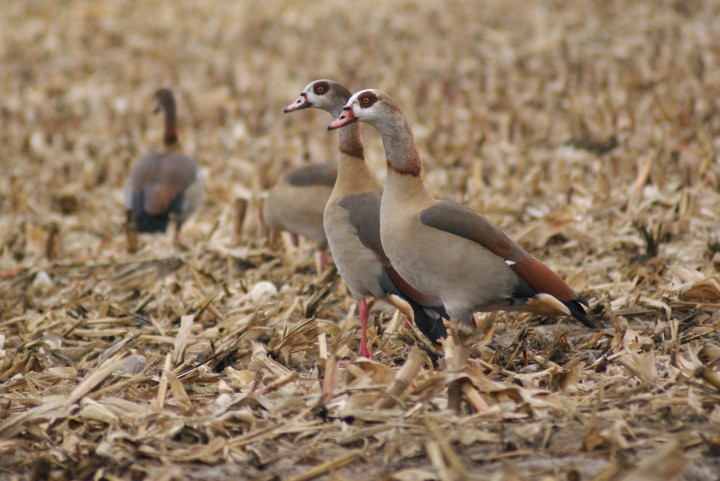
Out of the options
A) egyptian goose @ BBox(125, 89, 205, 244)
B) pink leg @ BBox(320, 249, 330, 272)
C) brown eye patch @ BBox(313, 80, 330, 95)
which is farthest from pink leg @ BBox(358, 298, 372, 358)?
egyptian goose @ BBox(125, 89, 205, 244)

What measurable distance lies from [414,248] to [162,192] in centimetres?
452

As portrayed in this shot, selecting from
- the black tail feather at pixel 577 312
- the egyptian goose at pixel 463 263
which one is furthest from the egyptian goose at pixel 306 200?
the black tail feather at pixel 577 312

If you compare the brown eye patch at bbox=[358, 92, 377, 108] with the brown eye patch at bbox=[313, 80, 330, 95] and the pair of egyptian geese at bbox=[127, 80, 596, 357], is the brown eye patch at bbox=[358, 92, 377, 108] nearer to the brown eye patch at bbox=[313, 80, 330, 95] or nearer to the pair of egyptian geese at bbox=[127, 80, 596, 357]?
the pair of egyptian geese at bbox=[127, 80, 596, 357]

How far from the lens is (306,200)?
25.1 ft

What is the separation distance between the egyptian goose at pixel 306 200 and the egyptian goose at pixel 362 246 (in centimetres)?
160

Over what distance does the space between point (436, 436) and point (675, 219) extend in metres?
4.06

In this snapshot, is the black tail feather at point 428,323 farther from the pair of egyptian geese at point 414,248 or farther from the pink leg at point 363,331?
the pink leg at point 363,331

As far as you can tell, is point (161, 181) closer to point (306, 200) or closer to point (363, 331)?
point (306, 200)

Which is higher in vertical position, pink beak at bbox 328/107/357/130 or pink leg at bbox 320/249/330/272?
pink beak at bbox 328/107/357/130

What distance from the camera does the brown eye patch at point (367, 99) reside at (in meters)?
5.14

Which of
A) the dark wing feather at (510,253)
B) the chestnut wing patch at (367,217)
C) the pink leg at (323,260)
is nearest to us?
the dark wing feather at (510,253)

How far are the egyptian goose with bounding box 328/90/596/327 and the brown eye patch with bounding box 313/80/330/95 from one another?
1.56 metres

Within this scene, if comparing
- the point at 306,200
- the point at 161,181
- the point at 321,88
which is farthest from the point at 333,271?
the point at 161,181

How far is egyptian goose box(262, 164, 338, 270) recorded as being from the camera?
7648mm
